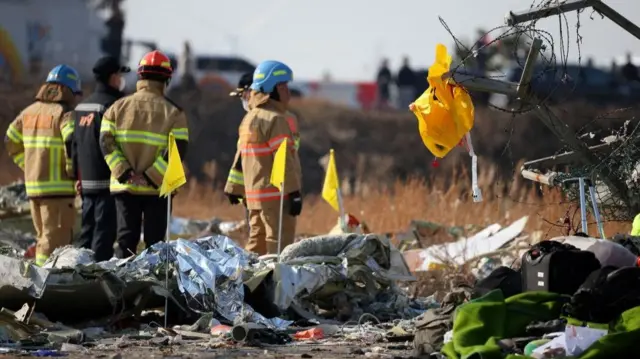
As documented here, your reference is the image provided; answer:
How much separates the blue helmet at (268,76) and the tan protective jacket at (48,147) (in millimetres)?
1790

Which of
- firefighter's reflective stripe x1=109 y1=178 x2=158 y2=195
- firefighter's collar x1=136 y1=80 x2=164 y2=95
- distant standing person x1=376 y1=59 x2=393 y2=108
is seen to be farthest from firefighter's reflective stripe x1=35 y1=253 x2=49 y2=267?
distant standing person x1=376 y1=59 x2=393 y2=108

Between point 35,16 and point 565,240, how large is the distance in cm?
3730

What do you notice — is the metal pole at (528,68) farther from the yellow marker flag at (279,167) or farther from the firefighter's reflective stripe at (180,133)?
the firefighter's reflective stripe at (180,133)

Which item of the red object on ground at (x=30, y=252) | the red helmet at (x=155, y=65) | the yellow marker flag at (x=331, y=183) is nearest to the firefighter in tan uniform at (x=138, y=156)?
the red helmet at (x=155, y=65)

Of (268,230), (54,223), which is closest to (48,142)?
(54,223)

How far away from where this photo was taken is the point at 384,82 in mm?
43875

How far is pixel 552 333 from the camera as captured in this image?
305 inches

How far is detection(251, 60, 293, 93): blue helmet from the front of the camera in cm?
1307

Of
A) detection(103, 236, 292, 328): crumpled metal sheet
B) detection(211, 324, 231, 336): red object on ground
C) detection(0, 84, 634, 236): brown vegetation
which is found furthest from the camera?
detection(0, 84, 634, 236): brown vegetation

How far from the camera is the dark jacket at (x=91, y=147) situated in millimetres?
13047

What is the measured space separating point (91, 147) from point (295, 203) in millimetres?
1912

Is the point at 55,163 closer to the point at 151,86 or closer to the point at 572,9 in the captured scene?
the point at 151,86

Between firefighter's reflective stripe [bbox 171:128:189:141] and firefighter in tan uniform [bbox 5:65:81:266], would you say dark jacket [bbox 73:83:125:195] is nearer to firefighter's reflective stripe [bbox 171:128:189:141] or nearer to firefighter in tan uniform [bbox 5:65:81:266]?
firefighter in tan uniform [bbox 5:65:81:266]

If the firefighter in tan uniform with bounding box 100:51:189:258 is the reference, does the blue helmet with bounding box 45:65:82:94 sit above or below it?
above
